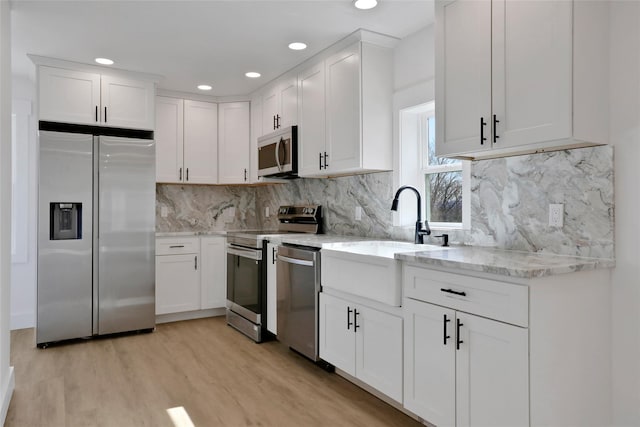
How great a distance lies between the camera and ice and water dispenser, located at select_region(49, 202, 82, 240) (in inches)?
143

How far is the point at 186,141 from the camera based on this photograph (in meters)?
4.66

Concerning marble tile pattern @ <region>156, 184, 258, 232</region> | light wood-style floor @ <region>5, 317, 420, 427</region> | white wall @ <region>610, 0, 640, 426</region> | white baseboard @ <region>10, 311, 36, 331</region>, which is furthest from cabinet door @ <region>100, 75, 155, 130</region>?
white wall @ <region>610, 0, 640, 426</region>

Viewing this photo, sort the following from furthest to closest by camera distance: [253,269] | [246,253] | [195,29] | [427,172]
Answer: [246,253], [253,269], [427,172], [195,29]

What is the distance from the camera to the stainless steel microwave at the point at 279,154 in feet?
12.7

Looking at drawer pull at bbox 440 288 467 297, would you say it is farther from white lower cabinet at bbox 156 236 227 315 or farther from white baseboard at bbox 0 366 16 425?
white lower cabinet at bbox 156 236 227 315

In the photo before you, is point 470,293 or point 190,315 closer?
point 470,293

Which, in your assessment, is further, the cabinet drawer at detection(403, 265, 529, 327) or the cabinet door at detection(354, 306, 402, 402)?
the cabinet door at detection(354, 306, 402, 402)

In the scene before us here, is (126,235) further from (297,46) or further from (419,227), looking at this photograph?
(419,227)

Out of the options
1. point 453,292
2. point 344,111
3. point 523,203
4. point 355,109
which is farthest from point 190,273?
point 523,203

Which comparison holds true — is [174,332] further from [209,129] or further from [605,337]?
[605,337]

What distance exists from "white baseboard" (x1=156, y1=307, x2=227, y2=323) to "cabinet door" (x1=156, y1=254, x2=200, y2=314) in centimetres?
11

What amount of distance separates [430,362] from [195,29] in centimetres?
264

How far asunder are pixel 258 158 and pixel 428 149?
1.97m

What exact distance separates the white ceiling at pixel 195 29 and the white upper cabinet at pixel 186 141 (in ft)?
2.36
